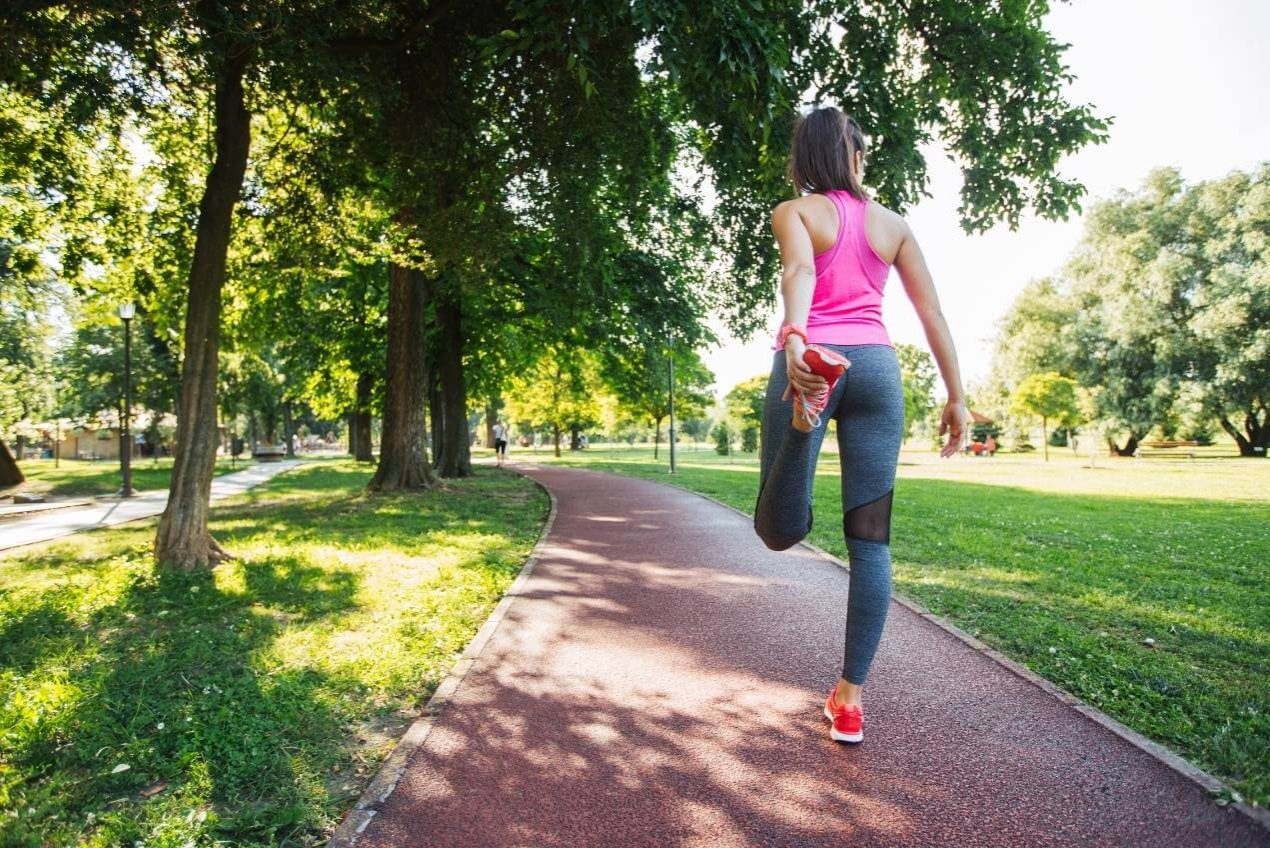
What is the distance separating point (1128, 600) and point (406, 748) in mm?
5409

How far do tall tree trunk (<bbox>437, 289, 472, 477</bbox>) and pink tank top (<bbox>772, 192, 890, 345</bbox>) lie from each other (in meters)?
16.5

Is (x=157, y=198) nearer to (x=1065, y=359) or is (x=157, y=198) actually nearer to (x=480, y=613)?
(x=480, y=613)

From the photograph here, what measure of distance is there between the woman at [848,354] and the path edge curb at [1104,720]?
0.82 m

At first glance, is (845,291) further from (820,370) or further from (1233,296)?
(1233,296)

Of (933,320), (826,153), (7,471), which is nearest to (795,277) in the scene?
(826,153)

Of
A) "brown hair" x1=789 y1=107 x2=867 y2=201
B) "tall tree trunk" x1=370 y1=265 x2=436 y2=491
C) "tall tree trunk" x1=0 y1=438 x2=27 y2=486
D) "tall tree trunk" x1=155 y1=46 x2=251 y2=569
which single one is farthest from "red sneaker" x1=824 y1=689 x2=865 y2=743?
"tall tree trunk" x1=0 y1=438 x2=27 y2=486

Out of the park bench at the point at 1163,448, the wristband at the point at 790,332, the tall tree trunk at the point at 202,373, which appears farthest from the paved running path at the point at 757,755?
the park bench at the point at 1163,448

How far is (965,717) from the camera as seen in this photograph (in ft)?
10.3

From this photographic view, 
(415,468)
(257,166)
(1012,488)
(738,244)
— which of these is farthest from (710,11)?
(1012,488)

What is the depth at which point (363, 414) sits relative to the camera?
101 feet

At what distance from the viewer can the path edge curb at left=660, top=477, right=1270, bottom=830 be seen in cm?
232

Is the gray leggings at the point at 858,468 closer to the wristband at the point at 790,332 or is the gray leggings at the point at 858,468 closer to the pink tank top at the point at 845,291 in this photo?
the pink tank top at the point at 845,291

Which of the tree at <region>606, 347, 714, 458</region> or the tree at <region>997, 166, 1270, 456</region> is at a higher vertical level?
the tree at <region>997, 166, 1270, 456</region>

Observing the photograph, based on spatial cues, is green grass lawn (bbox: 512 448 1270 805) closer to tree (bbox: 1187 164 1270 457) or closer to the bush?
tree (bbox: 1187 164 1270 457)
